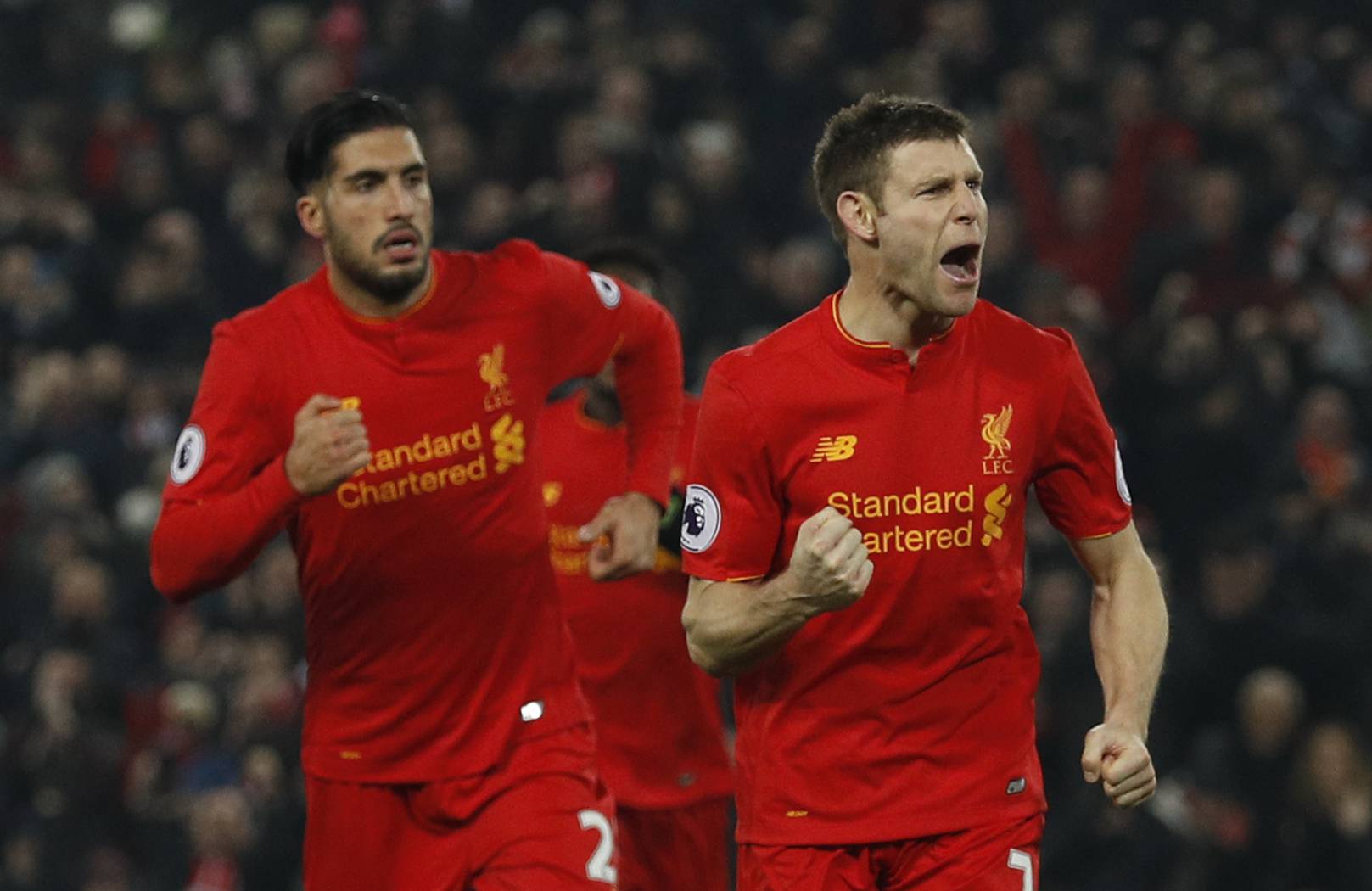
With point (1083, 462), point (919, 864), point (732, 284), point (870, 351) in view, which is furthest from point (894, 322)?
point (732, 284)

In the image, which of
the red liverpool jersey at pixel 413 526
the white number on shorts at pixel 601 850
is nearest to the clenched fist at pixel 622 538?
the red liverpool jersey at pixel 413 526

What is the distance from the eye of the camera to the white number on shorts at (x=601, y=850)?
18.2ft

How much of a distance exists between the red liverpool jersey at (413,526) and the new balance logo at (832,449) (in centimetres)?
117

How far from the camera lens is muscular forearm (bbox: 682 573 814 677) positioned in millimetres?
4645

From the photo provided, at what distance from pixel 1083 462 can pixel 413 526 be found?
Result: 1629 millimetres

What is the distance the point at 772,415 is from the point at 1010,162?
7684 millimetres

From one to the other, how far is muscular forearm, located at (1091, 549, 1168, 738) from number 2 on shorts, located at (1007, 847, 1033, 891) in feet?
1.11

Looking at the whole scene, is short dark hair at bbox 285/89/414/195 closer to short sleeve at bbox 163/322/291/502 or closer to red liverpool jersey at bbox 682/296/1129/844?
short sleeve at bbox 163/322/291/502

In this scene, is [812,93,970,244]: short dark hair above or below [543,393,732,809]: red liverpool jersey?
above

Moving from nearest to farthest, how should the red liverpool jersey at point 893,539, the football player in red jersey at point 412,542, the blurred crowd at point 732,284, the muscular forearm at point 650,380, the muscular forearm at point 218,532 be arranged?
the red liverpool jersey at point 893,539 < the muscular forearm at point 218,532 < the football player in red jersey at point 412,542 < the muscular forearm at point 650,380 < the blurred crowd at point 732,284

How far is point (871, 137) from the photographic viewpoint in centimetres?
496

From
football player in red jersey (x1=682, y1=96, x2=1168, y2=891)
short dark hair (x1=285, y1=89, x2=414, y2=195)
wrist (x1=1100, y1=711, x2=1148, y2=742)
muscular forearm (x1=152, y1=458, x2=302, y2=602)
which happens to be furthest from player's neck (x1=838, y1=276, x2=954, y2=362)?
short dark hair (x1=285, y1=89, x2=414, y2=195)

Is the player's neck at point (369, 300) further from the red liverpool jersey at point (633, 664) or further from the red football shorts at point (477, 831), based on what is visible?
the red liverpool jersey at point (633, 664)

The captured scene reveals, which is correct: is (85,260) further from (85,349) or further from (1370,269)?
(1370,269)
